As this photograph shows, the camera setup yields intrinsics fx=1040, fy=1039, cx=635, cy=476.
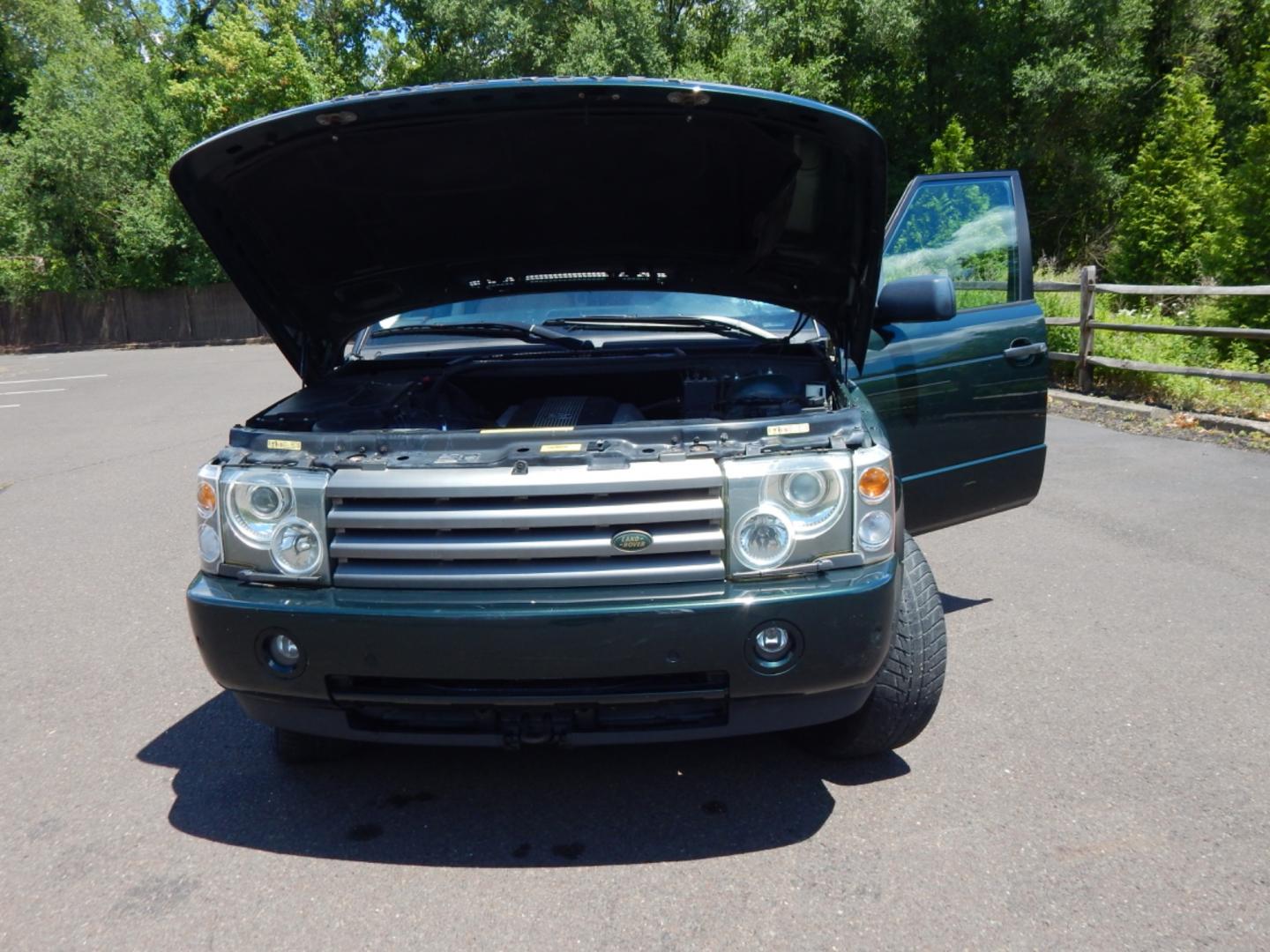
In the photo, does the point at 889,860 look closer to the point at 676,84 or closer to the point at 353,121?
the point at 676,84

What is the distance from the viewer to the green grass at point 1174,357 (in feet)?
32.4

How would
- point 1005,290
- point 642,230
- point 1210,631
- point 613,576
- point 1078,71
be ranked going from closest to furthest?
point 613,576 < point 642,230 < point 1210,631 < point 1005,290 < point 1078,71

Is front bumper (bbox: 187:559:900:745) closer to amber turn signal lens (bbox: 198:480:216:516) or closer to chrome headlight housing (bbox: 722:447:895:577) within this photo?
chrome headlight housing (bbox: 722:447:895:577)

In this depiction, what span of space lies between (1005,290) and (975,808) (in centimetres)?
262

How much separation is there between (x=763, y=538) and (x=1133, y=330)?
923 centimetres

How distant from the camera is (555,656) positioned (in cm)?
255

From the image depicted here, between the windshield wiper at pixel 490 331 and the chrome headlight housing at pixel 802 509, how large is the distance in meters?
1.41

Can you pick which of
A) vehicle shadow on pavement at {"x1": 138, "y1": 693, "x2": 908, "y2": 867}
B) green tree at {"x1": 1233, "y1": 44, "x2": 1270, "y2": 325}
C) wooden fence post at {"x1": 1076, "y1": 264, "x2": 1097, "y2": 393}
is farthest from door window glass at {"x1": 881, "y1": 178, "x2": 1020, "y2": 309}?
green tree at {"x1": 1233, "y1": 44, "x2": 1270, "y2": 325}

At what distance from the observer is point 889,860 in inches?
107

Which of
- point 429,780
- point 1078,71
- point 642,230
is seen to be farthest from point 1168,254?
point 429,780

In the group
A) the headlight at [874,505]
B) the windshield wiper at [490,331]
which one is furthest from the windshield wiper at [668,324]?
the headlight at [874,505]

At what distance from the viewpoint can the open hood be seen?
3004mm

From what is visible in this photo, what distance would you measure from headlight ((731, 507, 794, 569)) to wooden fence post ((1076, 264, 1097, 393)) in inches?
384

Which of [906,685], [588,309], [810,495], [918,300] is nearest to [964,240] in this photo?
[918,300]
